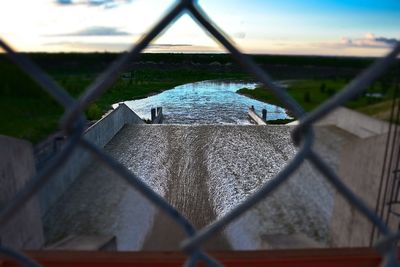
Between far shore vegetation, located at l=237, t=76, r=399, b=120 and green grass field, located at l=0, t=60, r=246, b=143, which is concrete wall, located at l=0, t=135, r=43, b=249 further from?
far shore vegetation, located at l=237, t=76, r=399, b=120

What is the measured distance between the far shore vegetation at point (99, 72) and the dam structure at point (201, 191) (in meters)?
0.09

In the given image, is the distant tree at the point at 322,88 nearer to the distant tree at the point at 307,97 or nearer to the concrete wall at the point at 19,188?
the distant tree at the point at 307,97

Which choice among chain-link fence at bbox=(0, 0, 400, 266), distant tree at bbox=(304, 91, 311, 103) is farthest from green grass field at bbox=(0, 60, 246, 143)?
distant tree at bbox=(304, 91, 311, 103)

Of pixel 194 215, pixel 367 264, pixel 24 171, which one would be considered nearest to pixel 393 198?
pixel 367 264


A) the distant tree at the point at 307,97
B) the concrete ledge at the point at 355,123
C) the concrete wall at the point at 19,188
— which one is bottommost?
the concrete wall at the point at 19,188

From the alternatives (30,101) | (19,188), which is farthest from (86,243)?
(30,101)

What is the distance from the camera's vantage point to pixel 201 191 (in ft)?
9.39

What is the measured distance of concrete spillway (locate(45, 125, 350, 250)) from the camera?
2.61ft

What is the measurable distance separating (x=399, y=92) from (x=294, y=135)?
29 centimetres

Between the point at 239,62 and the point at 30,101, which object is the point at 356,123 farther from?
the point at 30,101

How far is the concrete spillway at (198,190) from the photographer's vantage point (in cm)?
79

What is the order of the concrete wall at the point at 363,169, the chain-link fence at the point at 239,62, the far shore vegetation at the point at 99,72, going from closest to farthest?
the chain-link fence at the point at 239,62 → the far shore vegetation at the point at 99,72 → the concrete wall at the point at 363,169

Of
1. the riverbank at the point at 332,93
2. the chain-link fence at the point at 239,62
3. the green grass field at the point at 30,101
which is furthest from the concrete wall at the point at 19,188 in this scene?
the riverbank at the point at 332,93

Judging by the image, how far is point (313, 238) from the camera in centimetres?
75
